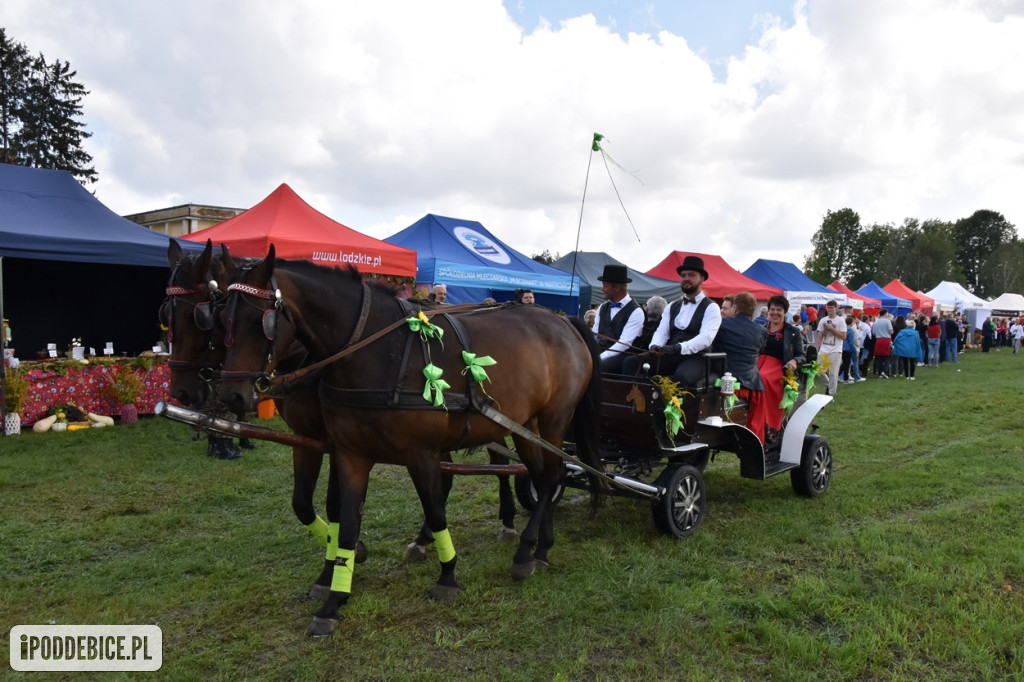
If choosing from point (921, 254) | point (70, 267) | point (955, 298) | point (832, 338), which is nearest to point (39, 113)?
point (70, 267)

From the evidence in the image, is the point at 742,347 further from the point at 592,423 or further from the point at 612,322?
the point at 592,423

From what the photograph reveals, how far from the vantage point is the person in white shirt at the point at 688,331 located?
492cm

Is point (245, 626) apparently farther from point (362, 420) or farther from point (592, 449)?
point (592, 449)

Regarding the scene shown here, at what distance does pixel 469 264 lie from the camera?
44.9 ft

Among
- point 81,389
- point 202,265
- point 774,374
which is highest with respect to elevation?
point 202,265

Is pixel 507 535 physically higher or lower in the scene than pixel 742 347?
lower

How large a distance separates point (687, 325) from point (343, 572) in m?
3.19

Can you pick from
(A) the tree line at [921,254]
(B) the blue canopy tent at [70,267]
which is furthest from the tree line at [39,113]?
(A) the tree line at [921,254]

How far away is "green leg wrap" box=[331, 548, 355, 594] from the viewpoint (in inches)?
133

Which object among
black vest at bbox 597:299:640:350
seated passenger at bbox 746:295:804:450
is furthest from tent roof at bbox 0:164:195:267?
seated passenger at bbox 746:295:804:450

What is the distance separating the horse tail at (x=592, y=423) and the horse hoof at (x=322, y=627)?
2031 mm

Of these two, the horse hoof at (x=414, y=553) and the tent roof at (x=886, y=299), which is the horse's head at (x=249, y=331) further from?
the tent roof at (x=886, y=299)

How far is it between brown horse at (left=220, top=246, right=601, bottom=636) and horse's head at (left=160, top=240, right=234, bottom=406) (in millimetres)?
113

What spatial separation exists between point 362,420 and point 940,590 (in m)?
3.44
